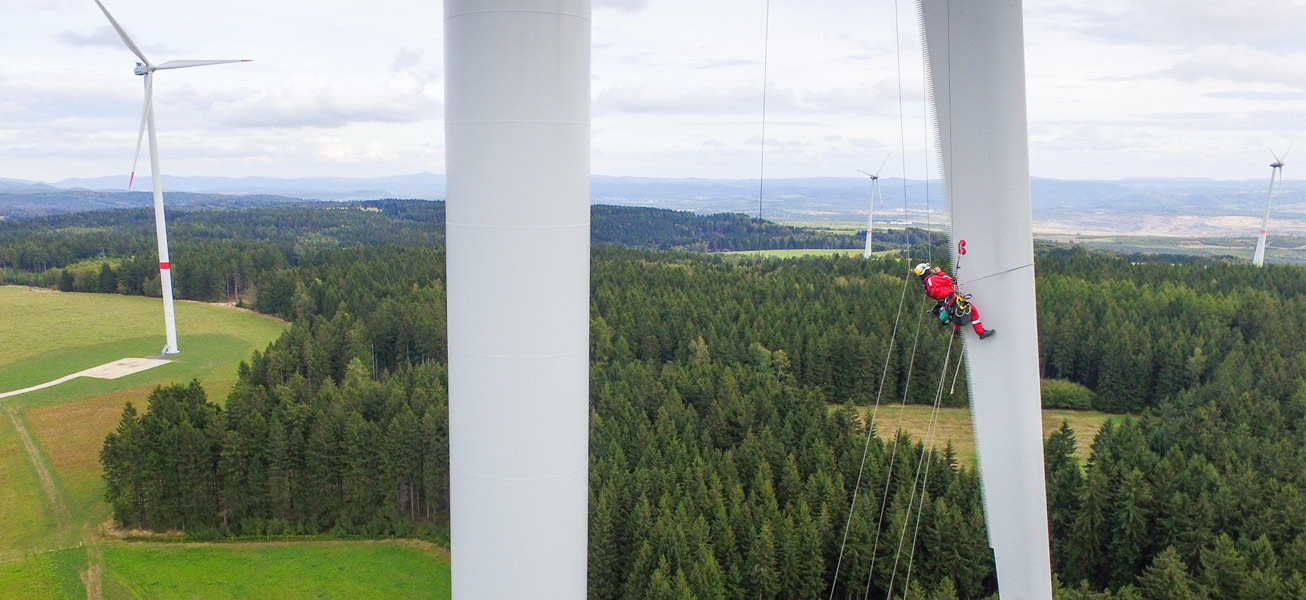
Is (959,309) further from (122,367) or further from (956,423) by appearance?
(122,367)

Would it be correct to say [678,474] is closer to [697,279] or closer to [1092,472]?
[1092,472]

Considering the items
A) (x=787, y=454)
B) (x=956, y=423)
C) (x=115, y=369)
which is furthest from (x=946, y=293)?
(x=115, y=369)

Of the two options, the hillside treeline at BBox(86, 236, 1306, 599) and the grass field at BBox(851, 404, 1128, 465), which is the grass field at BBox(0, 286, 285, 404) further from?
the grass field at BBox(851, 404, 1128, 465)

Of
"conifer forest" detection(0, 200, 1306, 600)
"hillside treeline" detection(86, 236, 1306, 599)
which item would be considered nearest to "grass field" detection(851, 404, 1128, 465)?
"conifer forest" detection(0, 200, 1306, 600)

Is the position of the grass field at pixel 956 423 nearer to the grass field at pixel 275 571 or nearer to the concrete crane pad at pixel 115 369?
the grass field at pixel 275 571

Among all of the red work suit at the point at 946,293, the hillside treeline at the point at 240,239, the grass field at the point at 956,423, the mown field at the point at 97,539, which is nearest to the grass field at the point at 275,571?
the mown field at the point at 97,539

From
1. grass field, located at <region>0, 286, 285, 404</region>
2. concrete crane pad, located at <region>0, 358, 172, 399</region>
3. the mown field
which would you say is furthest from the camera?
grass field, located at <region>0, 286, 285, 404</region>
